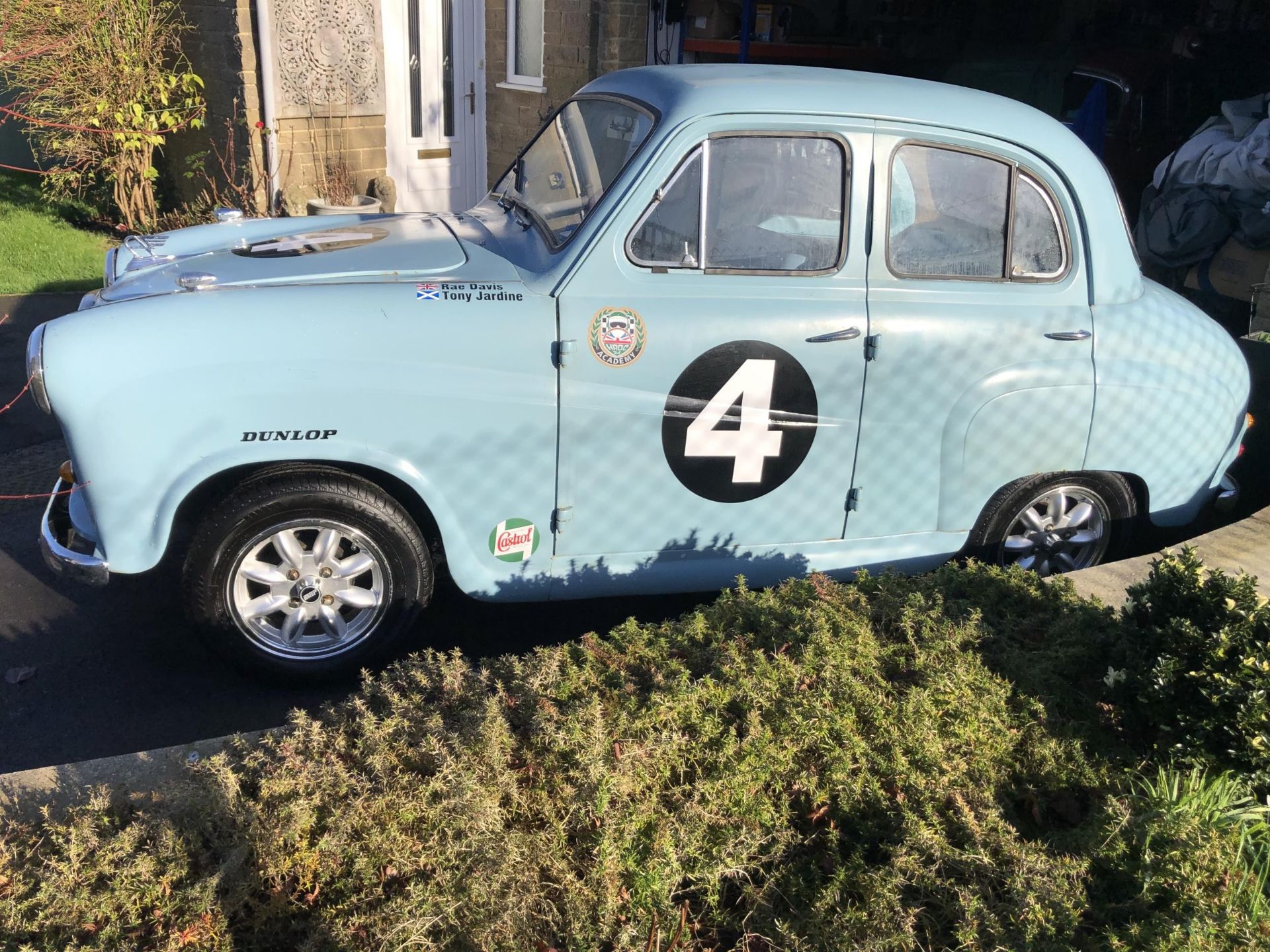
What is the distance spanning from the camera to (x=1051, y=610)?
3.52 metres

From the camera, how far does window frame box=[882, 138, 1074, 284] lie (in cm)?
400

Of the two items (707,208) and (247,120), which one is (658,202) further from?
(247,120)

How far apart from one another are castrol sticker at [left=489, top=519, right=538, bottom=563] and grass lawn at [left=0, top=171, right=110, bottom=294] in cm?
663

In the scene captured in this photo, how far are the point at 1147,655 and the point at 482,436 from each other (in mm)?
2188

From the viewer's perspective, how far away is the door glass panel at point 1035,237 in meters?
4.18

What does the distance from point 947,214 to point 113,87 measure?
8.40m

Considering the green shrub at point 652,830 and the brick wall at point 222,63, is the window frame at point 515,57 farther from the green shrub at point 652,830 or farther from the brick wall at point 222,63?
the green shrub at point 652,830

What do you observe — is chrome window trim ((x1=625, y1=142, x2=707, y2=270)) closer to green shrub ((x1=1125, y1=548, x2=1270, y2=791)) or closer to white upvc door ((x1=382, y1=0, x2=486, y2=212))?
green shrub ((x1=1125, y1=548, x2=1270, y2=791))

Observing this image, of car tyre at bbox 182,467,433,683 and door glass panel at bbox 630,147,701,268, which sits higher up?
door glass panel at bbox 630,147,701,268

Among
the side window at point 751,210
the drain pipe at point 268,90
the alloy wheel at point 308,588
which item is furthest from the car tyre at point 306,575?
the drain pipe at point 268,90

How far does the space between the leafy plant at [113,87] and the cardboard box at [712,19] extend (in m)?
4.56

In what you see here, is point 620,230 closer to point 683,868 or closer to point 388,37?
point 683,868

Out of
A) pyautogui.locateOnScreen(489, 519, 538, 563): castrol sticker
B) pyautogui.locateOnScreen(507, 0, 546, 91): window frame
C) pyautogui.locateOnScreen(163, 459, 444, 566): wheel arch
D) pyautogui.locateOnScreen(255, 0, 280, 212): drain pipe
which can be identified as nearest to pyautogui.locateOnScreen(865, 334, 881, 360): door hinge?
pyautogui.locateOnScreen(489, 519, 538, 563): castrol sticker

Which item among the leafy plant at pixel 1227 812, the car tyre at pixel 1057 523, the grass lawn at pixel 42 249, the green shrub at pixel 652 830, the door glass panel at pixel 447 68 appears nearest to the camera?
the green shrub at pixel 652 830
